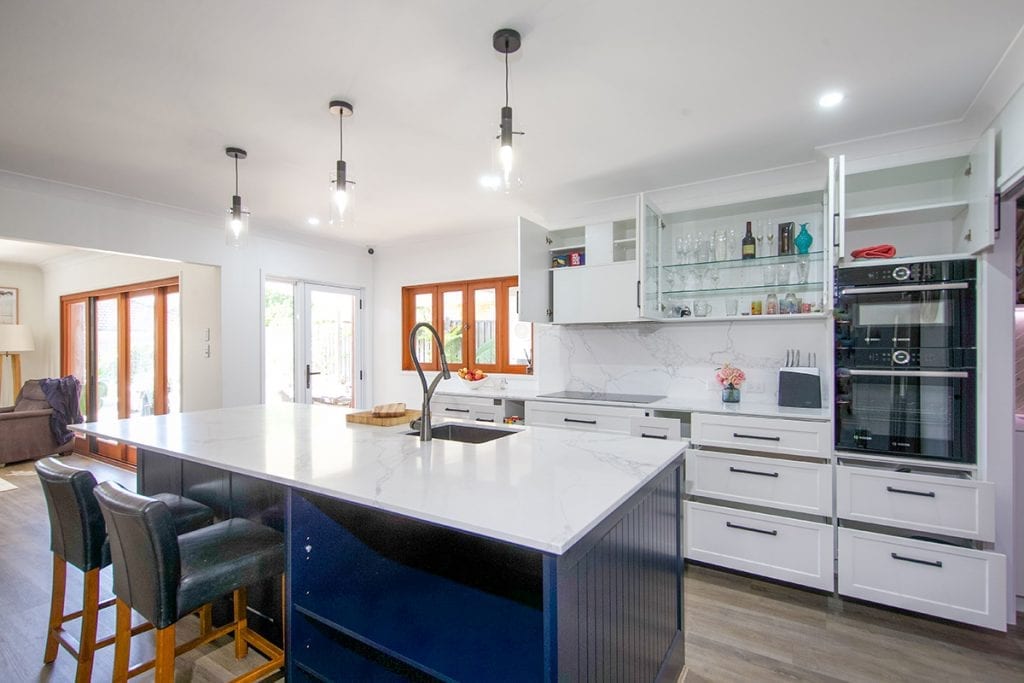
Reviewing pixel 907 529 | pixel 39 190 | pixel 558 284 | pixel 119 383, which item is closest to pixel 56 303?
pixel 119 383

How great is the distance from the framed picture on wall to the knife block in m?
9.38

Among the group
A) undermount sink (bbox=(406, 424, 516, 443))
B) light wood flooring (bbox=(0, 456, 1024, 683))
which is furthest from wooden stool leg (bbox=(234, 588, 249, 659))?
undermount sink (bbox=(406, 424, 516, 443))

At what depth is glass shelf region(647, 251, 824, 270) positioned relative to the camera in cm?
300

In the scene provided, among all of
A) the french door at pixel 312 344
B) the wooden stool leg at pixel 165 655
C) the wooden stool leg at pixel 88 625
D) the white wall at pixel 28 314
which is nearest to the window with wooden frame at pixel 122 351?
the white wall at pixel 28 314

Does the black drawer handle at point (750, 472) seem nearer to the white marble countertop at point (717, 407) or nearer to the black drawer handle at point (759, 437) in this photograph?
the black drawer handle at point (759, 437)

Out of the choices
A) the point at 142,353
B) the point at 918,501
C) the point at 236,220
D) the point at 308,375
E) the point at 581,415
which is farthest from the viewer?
the point at 142,353

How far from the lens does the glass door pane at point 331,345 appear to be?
206 inches

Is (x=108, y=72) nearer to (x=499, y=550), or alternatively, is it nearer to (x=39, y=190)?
(x=39, y=190)

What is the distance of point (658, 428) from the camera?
3.01 meters

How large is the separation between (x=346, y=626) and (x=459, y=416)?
259 centimetres

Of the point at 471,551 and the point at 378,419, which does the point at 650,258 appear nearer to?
the point at 378,419

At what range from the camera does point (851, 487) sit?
8.18 ft

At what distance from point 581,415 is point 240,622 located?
2157mm

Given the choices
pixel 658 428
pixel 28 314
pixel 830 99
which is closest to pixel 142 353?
pixel 28 314
